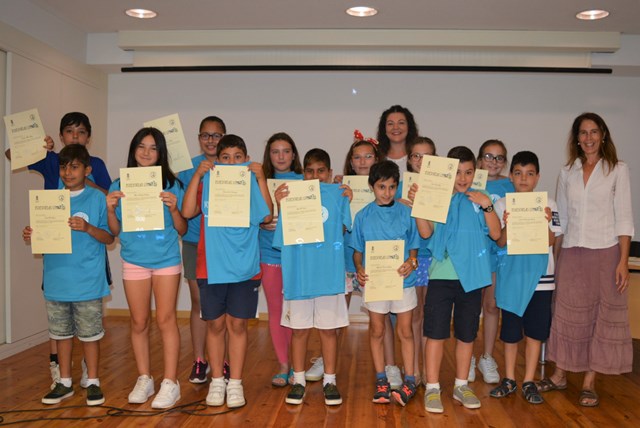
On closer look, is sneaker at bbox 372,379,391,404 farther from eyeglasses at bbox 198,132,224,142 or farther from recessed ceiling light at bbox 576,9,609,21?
recessed ceiling light at bbox 576,9,609,21

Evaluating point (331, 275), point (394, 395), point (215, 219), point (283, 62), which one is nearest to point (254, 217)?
point (215, 219)

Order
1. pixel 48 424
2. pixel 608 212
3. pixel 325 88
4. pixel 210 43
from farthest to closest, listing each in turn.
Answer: pixel 325 88, pixel 210 43, pixel 608 212, pixel 48 424

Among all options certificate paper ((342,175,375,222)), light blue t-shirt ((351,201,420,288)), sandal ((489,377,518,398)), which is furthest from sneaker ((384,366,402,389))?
certificate paper ((342,175,375,222))

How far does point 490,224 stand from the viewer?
317cm

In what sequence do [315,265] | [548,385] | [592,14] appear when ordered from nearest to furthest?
[315,265]
[548,385]
[592,14]

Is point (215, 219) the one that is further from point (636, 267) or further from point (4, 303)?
point (636, 267)

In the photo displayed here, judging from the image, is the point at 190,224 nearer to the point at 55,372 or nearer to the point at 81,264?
the point at 81,264

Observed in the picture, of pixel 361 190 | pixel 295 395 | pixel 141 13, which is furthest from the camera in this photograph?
pixel 141 13

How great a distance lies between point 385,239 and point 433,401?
91 centimetres

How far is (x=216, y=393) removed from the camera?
3203 millimetres

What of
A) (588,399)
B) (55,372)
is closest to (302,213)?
(55,372)

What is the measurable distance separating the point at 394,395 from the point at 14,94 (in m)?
3.54

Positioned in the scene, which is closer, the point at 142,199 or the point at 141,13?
the point at 142,199

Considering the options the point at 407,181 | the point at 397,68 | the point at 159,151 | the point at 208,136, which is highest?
the point at 397,68
